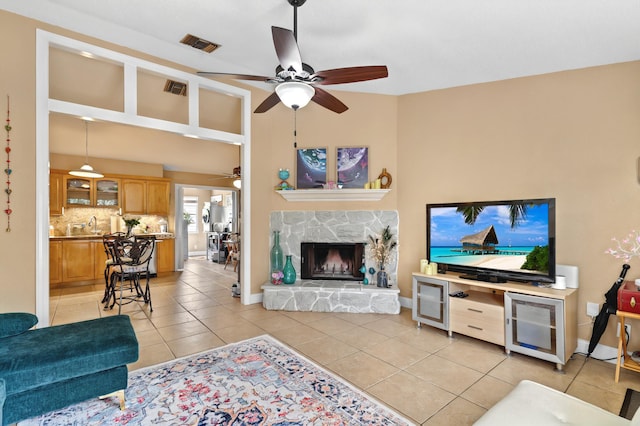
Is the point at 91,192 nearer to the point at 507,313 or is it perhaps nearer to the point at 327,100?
the point at 327,100

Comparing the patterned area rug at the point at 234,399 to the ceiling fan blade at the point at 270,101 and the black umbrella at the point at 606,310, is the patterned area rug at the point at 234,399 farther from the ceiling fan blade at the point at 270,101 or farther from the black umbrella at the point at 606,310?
the ceiling fan blade at the point at 270,101

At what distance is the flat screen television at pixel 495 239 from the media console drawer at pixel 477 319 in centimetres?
29

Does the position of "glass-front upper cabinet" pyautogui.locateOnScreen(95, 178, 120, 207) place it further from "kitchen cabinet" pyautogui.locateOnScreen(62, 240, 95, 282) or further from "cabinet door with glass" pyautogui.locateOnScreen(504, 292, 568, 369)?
"cabinet door with glass" pyautogui.locateOnScreen(504, 292, 568, 369)

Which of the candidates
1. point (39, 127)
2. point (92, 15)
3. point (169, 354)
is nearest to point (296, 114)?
point (92, 15)

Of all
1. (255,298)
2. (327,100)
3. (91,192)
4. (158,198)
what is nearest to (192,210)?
(158,198)

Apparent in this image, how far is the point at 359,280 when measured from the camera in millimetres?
4457

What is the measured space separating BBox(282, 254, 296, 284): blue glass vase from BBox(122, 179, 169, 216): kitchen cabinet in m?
4.21

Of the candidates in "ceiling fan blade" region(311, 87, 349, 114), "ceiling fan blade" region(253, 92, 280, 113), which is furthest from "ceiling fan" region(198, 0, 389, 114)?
"ceiling fan blade" region(253, 92, 280, 113)

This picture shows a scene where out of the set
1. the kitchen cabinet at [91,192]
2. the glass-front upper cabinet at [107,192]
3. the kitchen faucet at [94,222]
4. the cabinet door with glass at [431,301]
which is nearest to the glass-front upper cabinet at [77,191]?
the kitchen cabinet at [91,192]

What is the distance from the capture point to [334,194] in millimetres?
4441

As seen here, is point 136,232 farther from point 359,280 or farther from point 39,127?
point 359,280

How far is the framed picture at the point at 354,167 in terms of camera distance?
4.46 meters

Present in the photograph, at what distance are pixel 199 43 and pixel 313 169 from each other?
207 centimetres

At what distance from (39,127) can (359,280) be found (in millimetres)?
3946
